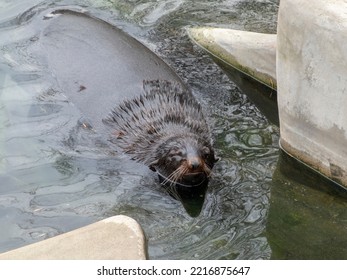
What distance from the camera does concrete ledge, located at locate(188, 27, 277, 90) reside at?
27.0ft

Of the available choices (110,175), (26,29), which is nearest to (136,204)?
(110,175)

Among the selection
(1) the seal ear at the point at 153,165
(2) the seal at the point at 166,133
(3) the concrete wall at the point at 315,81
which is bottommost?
(1) the seal ear at the point at 153,165

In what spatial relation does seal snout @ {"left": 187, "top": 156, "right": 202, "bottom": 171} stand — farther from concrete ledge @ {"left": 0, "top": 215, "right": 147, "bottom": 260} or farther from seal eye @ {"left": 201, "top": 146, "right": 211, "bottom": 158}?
concrete ledge @ {"left": 0, "top": 215, "right": 147, "bottom": 260}

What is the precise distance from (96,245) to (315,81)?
2490mm

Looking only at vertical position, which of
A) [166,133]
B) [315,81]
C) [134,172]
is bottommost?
[134,172]

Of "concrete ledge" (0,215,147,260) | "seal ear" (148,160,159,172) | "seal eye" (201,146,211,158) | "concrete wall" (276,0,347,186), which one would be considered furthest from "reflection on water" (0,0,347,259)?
"concrete ledge" (0,215,147,260)

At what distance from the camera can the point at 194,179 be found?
6875mm

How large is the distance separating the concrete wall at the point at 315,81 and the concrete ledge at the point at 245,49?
3.99ft

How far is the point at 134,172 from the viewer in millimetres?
7129

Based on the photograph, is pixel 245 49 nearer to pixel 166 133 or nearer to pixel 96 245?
pixel 166 133

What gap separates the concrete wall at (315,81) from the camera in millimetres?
6363

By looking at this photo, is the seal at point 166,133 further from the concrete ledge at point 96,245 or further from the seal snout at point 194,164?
the concrete ledge at point 96,245

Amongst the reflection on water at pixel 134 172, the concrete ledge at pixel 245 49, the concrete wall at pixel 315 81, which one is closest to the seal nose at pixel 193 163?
the reflection on water at pixel 134 172

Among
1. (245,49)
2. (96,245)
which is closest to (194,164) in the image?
(96,245)
